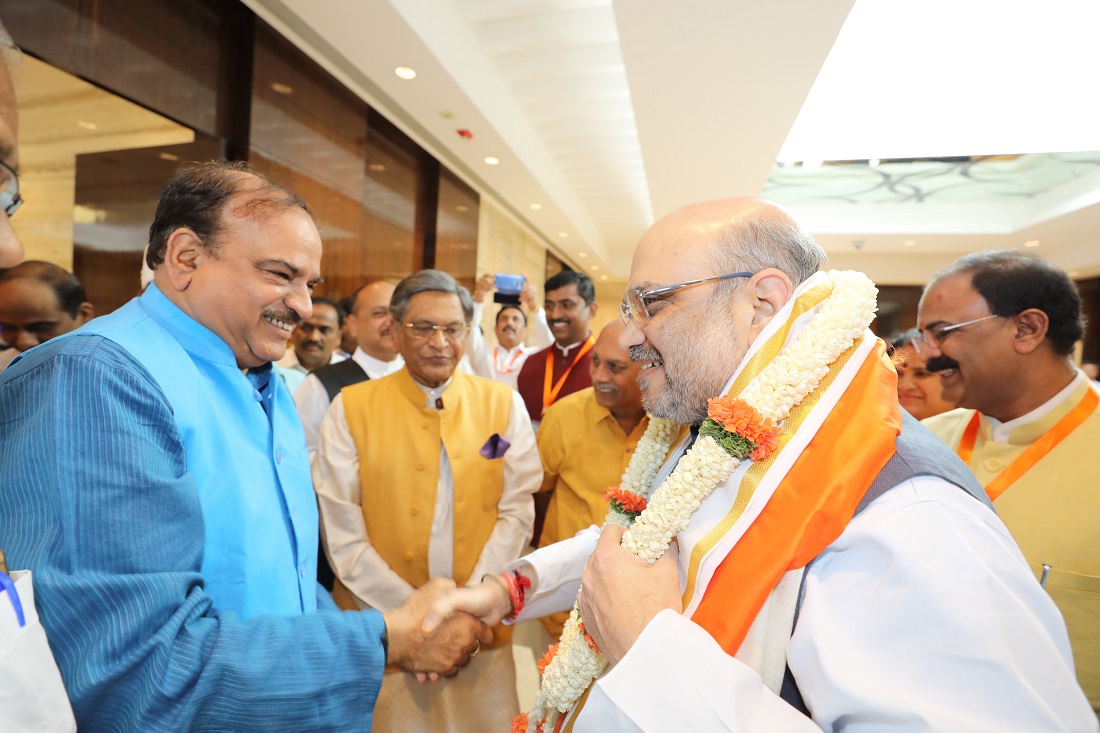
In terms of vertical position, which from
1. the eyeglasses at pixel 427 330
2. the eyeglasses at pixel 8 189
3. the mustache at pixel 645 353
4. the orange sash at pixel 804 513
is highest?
the eyeglasses at pixel 8 189

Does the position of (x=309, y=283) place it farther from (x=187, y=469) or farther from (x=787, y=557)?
(x=787, y=557)

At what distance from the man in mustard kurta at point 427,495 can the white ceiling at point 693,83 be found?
2.77m

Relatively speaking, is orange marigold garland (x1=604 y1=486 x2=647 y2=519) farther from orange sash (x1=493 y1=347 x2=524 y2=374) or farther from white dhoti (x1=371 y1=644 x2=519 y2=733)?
orange sash (x1=493 y1=347 x2=524 y2=374)

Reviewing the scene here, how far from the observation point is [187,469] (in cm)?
136

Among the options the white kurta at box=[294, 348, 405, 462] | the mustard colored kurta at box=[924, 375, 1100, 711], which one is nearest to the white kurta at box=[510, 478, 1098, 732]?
the mustard colored kurta at box=[924, 375, 1100, 711]

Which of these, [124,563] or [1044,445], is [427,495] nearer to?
[124,563]

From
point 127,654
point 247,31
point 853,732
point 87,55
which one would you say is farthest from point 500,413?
point 247,31

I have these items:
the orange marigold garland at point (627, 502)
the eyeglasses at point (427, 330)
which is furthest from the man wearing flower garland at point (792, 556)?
the eyeglasses at point (427, 330)

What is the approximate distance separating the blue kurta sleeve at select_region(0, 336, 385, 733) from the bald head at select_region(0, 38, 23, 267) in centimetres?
20

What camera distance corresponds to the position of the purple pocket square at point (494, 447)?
2.86 m

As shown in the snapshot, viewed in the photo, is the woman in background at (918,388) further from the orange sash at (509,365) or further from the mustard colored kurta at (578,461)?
the orange sash at (509,365)

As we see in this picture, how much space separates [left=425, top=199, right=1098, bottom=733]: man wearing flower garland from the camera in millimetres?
999

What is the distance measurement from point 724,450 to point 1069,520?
146 cm

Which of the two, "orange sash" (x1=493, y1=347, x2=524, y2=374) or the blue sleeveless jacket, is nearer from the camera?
the blue sleeveless jacket
